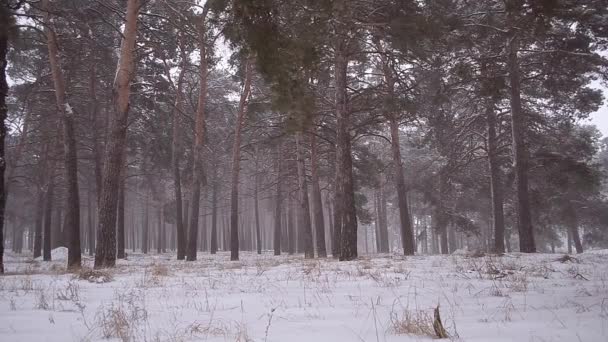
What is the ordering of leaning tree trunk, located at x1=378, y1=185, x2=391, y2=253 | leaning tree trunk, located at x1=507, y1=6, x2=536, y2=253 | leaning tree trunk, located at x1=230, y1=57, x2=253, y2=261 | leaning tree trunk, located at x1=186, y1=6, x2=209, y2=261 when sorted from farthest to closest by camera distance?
leaning tree trunk, located at x1=378, y1=185, x2=391, y2=253 < leaning tree trunk, located at x1=230, y1=57, x2=253, y2=261 < leaning tree trunk, located at x1=186, y1=6, x2=209, y2=261 < leaning tree trunk, located at x1=507, y1=6, x2=536, y2=253

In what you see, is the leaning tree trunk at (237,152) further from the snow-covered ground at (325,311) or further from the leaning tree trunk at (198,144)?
the snow-covered ground at (325,311)

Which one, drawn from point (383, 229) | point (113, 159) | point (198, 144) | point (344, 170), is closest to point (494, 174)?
point (344, 170)

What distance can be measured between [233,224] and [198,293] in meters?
13.5

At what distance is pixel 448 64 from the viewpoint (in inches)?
469

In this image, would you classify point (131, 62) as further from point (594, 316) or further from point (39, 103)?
point (39, 103)

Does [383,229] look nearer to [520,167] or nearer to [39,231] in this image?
[520,167]

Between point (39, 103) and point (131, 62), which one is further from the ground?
point (39, 103)

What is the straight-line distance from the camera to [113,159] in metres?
10.1

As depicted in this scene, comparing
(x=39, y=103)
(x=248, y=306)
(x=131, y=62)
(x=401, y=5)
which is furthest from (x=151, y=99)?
(x=248, y=306)

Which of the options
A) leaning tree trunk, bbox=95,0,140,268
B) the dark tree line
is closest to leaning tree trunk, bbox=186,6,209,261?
the dark tree line

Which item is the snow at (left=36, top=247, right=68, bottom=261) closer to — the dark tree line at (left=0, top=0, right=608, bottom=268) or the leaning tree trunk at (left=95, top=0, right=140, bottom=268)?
the dark tree line at (left=0, top=0, right=608, bottom=268)

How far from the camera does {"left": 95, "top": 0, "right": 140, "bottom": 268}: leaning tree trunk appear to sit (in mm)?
Result: 10000

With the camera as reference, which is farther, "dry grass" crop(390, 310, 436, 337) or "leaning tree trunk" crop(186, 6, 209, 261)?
"leaning tree trunk" crop(186, 6, 209, 261)

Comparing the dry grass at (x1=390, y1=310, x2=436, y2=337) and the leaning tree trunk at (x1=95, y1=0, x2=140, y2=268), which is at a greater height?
the leaning tree trunk at (x1=95, y1=0, x2=140, y2=268)
